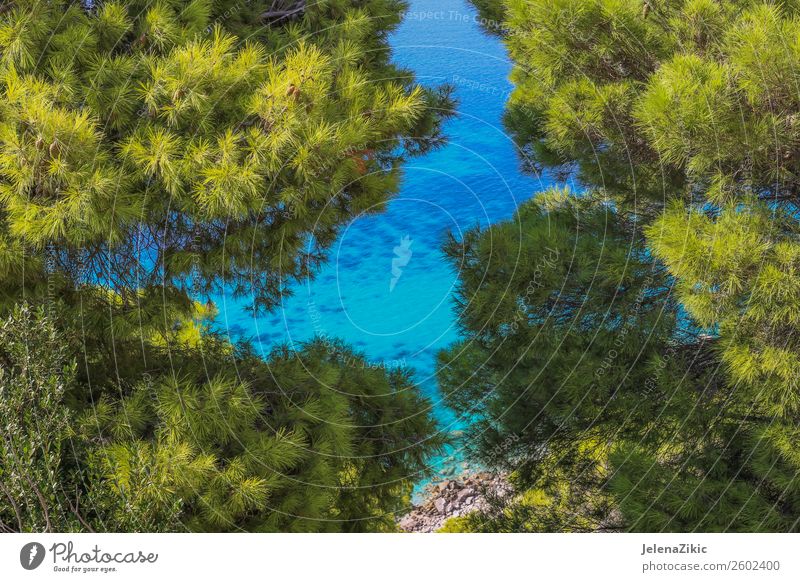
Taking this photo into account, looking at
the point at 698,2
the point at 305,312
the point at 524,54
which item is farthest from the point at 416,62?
the point at 698,2

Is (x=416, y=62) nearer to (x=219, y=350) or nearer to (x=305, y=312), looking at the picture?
(x=305, y=312)

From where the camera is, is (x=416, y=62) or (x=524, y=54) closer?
(x=524, y=54)

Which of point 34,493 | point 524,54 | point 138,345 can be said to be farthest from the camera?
point 524,54

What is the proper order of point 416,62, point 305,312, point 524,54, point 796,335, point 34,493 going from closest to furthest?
point 34,493
point 796,335
point 524,54
point 305,312
point 416,62

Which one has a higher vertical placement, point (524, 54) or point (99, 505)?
point (524, 54)

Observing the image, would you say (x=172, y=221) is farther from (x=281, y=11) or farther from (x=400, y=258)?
(x=400, y=258)
